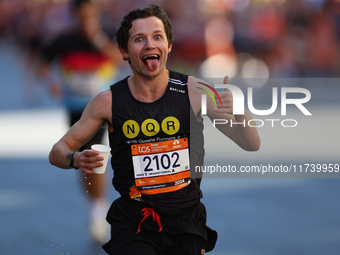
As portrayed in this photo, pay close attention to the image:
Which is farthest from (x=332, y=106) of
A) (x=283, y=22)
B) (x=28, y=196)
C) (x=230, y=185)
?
(x=28, y=196)

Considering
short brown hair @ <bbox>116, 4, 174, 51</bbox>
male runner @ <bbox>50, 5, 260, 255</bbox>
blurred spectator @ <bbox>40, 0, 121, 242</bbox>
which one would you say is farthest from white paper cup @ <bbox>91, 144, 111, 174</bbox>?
blurred spectator @ <bbox>40, 0, 121, 242</bbox>

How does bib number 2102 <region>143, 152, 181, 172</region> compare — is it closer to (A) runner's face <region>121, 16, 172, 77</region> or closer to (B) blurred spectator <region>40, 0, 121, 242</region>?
(A) runner's face <region>121, 16, 172, 77</region>

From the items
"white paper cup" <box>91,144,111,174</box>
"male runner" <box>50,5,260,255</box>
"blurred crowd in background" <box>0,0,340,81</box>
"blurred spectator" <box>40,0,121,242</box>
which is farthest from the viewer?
"blurred crowd in background" <box>0,0,340,81</box>

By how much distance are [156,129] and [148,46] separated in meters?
0.47

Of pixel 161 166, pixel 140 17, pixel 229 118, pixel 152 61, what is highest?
pixel 140 17

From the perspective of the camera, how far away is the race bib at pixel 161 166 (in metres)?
4.55

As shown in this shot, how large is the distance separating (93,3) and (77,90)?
85 centimetres

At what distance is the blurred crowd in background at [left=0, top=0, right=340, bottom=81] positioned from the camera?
63.3 feet

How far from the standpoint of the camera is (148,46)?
449 cm

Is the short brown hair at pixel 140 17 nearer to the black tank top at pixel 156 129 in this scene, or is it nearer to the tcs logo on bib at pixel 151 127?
the black tank top at pixel 156 129

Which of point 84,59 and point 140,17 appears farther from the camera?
point 84,59

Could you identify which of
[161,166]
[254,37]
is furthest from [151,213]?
[254,37]

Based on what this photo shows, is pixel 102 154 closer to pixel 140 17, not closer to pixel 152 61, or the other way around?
pixel 152 61

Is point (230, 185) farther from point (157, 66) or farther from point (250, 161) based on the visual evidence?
point (157, 66)
